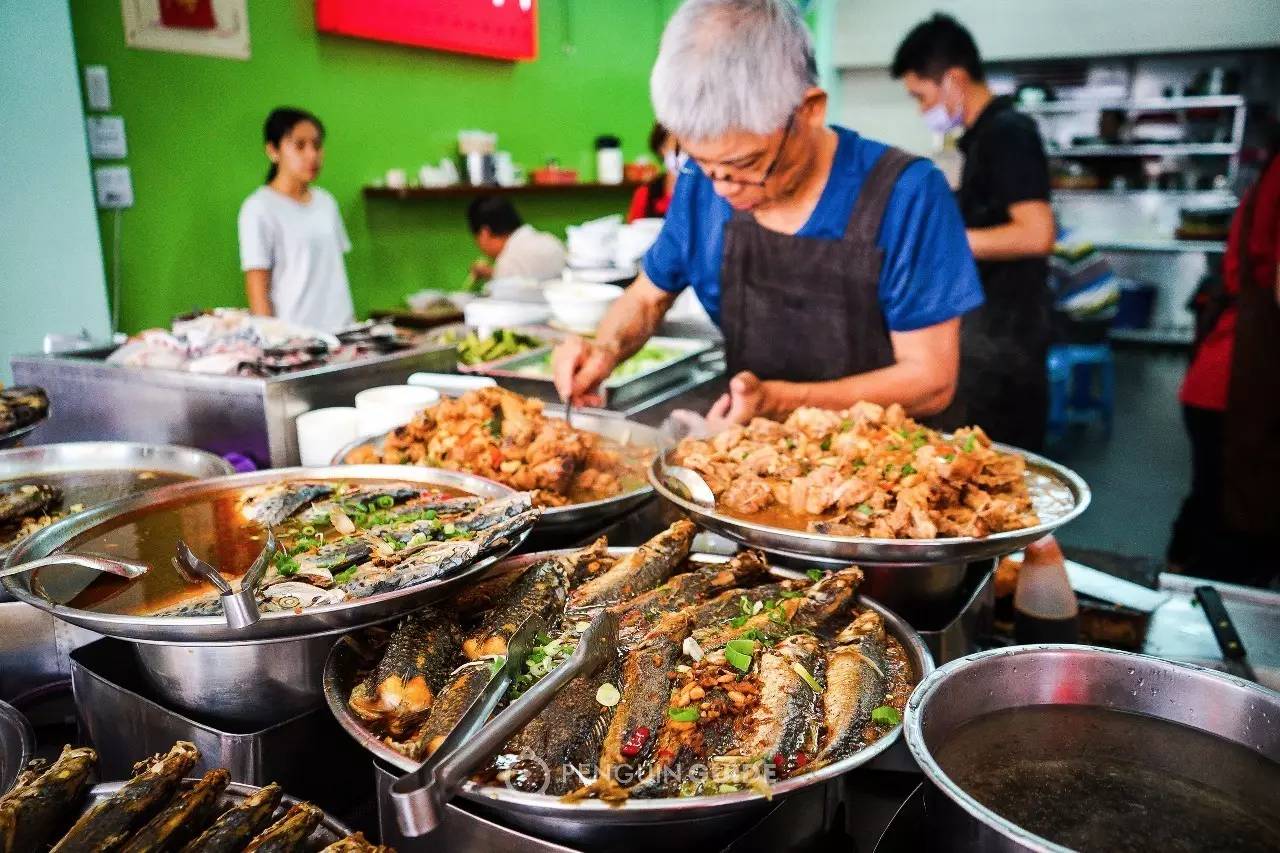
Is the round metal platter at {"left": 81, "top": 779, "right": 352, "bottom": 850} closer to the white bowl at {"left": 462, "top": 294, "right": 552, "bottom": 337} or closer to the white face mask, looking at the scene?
the white bowl at {"left": 462, "top": 294, "right": 552, "bottom": 337}

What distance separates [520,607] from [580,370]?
1.39 metres

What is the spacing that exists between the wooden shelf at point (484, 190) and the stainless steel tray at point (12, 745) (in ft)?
20.6

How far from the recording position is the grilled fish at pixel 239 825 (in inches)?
38.9

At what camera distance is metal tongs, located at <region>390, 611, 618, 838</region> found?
0.86 meters

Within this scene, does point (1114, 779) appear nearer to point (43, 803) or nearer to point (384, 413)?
point (43, 803)

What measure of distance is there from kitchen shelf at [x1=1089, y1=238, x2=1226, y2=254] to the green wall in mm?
6792

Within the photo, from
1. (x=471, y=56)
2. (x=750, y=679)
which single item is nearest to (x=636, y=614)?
(x=750, y=679)

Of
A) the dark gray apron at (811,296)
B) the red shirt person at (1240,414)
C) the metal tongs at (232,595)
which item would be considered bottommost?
the red shirt person at (1240,414)

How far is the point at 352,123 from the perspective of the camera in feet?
22.7

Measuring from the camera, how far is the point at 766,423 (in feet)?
7.42

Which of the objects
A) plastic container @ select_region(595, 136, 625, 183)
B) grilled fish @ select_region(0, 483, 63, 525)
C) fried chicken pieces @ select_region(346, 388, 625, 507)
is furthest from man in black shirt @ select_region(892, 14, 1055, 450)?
plastic container @ select_region(595, 136, 625, 183)

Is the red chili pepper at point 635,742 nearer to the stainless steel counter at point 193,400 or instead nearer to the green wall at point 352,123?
the stainless steel counter at point 193,400

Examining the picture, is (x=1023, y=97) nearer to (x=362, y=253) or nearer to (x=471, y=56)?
(x=471, y=56)

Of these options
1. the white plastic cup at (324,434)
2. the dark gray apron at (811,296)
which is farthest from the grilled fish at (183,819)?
the dark gray apron at (811,296)
